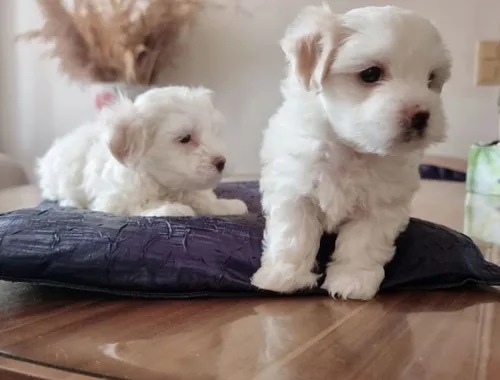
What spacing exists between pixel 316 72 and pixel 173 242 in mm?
315

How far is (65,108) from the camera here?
303 cm

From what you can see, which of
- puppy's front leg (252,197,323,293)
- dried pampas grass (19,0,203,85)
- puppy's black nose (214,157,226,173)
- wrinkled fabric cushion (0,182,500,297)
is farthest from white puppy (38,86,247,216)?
dried pampas grass (19,0,203,85)

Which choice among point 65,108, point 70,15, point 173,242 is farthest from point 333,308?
point 65,108

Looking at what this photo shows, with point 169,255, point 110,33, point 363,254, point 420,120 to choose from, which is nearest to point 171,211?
point 169,255

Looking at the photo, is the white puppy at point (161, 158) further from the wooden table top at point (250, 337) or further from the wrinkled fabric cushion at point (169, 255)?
the wooden table top at point (250, 337)

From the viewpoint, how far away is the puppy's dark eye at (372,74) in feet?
3.07

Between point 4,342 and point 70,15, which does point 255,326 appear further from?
point 70,15

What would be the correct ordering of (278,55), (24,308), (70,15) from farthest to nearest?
(278,55) < (70,15) < (24,308)

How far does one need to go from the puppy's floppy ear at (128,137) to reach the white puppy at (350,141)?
0.29 meters

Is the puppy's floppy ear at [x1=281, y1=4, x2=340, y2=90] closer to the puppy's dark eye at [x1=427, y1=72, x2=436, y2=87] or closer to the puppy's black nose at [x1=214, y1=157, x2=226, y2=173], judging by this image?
the puppy's dark eye at [x1=427, y1=72, x2=436, y2=87]

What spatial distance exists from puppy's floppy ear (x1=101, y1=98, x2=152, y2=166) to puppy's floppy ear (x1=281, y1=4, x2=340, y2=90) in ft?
1.25

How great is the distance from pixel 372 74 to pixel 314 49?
89 millimetres

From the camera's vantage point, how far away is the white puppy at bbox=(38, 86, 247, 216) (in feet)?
4.18

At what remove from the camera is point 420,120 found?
91 centimetres
